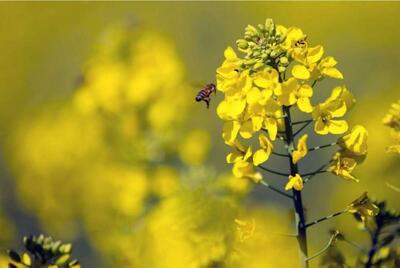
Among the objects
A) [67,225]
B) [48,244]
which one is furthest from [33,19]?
[48,244]

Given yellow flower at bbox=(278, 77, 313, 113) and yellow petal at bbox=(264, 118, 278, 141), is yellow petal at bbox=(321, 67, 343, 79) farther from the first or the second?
yellow petal at bbox=(264, 118, 278, 141)

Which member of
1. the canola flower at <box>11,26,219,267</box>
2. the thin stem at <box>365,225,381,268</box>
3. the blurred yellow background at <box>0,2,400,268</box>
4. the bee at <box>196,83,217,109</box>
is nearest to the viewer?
the thin stem at <box>365,225,381,268</box>

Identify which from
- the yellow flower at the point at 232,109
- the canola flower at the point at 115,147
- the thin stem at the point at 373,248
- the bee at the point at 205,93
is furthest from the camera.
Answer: the canola flower at the point at 115,147

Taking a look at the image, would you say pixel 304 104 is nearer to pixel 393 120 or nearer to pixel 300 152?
pixel 300 152

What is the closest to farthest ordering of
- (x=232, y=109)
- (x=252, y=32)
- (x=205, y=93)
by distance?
(x=232, y=109) → (x=252, y=32) → (x=205, y=93)

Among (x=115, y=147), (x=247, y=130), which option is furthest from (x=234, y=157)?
(x=115, y=147)

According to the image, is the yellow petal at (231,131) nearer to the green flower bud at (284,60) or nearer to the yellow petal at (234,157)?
the yellow petal at (234,157)

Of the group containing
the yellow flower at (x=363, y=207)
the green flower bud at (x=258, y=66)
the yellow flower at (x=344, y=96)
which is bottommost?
the yellow flower at (x=363, y=207)

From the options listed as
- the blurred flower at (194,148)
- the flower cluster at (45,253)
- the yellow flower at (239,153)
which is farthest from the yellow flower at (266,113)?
the blurred flower at (194,148)

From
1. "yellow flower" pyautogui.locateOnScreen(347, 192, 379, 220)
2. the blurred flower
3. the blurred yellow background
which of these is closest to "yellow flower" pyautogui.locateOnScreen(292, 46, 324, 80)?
"yellow flower" pyautogui.locateOnScreen(347, 192, 379, 220)
